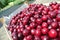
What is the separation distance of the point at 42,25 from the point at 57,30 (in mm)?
188

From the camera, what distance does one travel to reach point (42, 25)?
1.52 m

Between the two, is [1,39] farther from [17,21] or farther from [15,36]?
[15,36]

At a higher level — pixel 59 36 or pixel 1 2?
pixel 59 36

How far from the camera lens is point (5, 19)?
8.23 ft

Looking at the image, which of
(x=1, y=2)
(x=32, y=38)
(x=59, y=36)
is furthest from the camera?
(x=1, y=2)

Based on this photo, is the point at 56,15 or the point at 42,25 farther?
the point at 56,15

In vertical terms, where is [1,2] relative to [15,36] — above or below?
below

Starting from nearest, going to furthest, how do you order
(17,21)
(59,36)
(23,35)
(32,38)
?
(59,36) → (32,38) → (23,35) → (17,21)

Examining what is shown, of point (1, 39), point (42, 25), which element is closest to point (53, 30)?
point (42, 25)

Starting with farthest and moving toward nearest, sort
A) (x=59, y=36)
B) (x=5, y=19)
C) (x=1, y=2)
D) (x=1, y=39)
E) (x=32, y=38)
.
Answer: (x=1, y=2), (x=1, y=39), (x=5, y=19), (x=32, y=38), (x=59, y=36)

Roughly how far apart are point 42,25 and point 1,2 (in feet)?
33.8

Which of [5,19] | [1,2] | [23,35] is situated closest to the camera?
[23,35]

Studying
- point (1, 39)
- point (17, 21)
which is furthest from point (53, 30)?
point (1, 39)

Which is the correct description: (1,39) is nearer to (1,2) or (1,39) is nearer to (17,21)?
(17,21)
